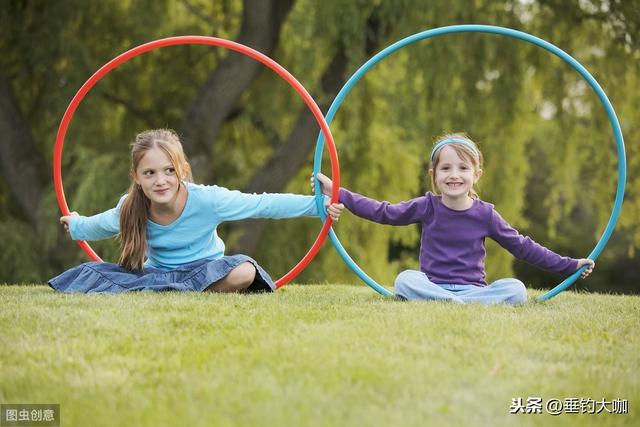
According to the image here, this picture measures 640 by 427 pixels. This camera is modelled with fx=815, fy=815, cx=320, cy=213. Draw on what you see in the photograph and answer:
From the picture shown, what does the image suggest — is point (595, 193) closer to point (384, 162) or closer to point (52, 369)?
point (384, 162)

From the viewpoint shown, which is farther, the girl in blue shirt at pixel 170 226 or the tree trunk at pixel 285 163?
the tree trunk at pixel 285 163

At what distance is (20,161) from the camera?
10.1 metres

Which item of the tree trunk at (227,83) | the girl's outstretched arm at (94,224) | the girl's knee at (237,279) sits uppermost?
the tree trunk at (227,83)

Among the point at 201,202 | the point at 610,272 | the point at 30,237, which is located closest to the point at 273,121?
the point at 30,237

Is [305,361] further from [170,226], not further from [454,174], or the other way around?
[170,226]

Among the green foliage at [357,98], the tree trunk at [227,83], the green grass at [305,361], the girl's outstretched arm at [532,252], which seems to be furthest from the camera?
the tree trunk at [227,83]

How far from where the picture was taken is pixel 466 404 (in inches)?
110

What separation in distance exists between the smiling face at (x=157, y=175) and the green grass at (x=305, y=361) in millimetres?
900

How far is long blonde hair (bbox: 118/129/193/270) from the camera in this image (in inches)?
206

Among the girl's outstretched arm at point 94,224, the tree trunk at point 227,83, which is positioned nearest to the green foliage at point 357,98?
the tree trunk at point 227,83

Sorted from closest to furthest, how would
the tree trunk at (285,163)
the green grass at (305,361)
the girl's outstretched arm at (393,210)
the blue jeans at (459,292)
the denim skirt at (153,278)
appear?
1. the green grass at (305,361)
2. the blue jeans at (459,292)
3. the denim skirt at (153,278)
4. the girl's outstretched arm at (393,210)
5. the tree trunk at (285,163)

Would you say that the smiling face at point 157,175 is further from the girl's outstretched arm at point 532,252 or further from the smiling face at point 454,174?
the girl's outstretched arm at point 532,252

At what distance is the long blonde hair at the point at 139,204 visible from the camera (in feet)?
17.1

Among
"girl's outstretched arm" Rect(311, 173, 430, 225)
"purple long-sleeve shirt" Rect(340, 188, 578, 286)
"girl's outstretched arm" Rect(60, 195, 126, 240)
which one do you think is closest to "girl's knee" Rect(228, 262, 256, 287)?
"girl's outstretched arm" Rect(311, 173, 430, 225)
